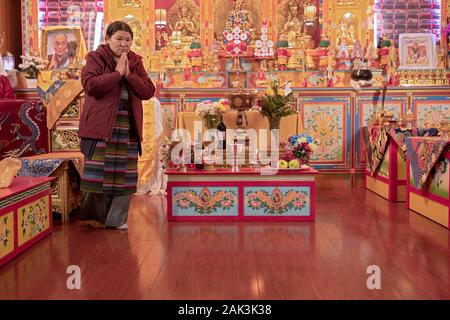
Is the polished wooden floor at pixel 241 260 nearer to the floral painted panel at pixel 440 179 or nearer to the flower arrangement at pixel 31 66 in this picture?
the floral painted panel at pixel 440 179

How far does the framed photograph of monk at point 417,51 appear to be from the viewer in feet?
22.7

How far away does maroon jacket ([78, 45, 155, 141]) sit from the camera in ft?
10.7

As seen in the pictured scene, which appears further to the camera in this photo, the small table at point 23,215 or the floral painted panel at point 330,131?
the floral painted panel at point 330,131

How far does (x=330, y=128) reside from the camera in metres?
6.37

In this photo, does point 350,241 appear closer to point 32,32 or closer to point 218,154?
point 218,154

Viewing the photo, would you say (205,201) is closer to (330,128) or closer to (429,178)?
(429,178)

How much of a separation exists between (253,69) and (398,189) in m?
3.05

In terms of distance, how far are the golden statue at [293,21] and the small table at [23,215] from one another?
15.3ft

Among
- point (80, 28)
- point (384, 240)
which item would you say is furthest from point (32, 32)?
point (384, 240)

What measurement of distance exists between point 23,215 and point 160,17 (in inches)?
189

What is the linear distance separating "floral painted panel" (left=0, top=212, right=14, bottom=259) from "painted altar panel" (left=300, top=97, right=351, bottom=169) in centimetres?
426

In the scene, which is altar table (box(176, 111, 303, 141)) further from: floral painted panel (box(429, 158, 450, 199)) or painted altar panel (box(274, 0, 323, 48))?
painted altar panel (box(274, 0, 323, 48))

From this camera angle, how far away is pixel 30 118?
4.45 metres

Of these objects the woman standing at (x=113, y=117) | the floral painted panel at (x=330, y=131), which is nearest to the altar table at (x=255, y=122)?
the floral painted panel at (x=330, y=131)
